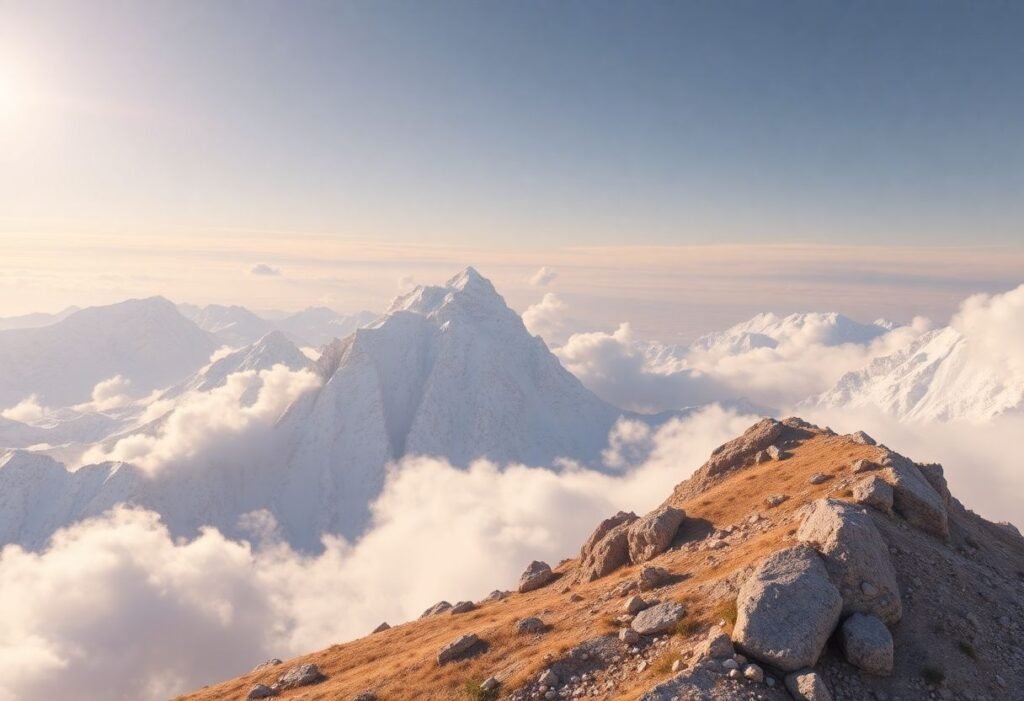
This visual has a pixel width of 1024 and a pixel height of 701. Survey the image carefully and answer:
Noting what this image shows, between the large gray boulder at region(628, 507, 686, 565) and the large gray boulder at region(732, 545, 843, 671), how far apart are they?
66.3 feet

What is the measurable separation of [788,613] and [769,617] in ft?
3.10

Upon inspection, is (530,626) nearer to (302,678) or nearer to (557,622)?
(557,622)

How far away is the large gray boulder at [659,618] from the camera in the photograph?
99.9 feet

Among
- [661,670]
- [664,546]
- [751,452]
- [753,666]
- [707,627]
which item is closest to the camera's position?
[753,666]

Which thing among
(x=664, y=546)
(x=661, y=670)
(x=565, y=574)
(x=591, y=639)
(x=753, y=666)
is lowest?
(x=565, y=574)

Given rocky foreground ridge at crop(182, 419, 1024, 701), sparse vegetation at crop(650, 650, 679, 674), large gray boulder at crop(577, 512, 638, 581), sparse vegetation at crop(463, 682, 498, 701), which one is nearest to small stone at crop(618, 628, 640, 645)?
rocky foreground ridge at crop(182, 419, 1024, 701)

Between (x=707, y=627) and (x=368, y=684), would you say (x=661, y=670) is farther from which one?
(x=368, y=684)

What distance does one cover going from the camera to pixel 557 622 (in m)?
38.9

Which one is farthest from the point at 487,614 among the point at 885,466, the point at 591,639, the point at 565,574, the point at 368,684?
the point at 885,466

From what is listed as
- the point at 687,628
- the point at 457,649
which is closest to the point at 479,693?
the point at 457,649

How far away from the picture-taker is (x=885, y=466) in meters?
43.2

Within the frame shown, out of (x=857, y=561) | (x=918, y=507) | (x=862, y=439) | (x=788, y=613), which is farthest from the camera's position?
(x=862, y=439)

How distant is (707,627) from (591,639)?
6.84m

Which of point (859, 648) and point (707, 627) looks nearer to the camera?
point (859, 648)
